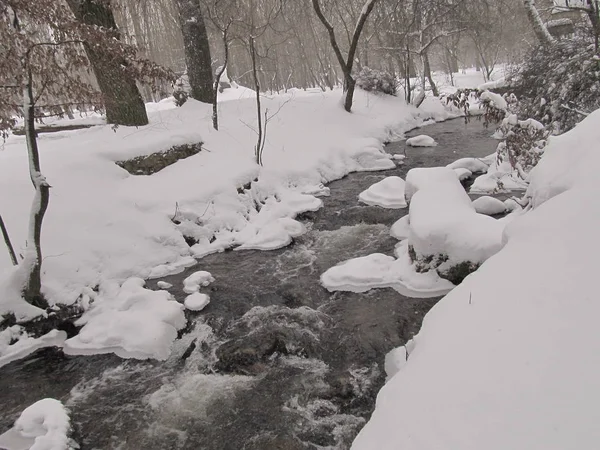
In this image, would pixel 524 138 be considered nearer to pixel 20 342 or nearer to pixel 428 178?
pixel 428 178

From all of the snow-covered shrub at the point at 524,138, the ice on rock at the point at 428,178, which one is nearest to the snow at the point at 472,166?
the ice on rock at the point at 428,178

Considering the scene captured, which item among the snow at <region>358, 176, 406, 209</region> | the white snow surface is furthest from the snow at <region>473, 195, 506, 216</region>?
the white snow surface

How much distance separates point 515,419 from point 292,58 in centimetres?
3548

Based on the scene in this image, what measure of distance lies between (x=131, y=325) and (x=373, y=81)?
15.1 m

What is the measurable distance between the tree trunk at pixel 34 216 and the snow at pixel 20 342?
0.39m

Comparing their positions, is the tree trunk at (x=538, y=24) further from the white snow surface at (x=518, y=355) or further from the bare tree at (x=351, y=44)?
the white snow surface at (x=518, y=355)

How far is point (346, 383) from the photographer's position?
373 cm

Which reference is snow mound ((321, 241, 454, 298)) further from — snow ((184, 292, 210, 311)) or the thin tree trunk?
the thin tree trunk

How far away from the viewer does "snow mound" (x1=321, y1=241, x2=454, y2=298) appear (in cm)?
502

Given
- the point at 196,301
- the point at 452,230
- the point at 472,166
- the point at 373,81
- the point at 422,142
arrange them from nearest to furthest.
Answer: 1. the point at 452,230
2. the point at 196,301
3. the point at 472,166
4. the point at 422,142
5. the point at 373,81

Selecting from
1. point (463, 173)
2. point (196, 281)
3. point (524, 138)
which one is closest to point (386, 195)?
point (463, 173)

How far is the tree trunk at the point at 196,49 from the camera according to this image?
1105 cm

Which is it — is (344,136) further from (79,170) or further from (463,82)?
(463,82)

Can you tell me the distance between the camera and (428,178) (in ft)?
22.5
